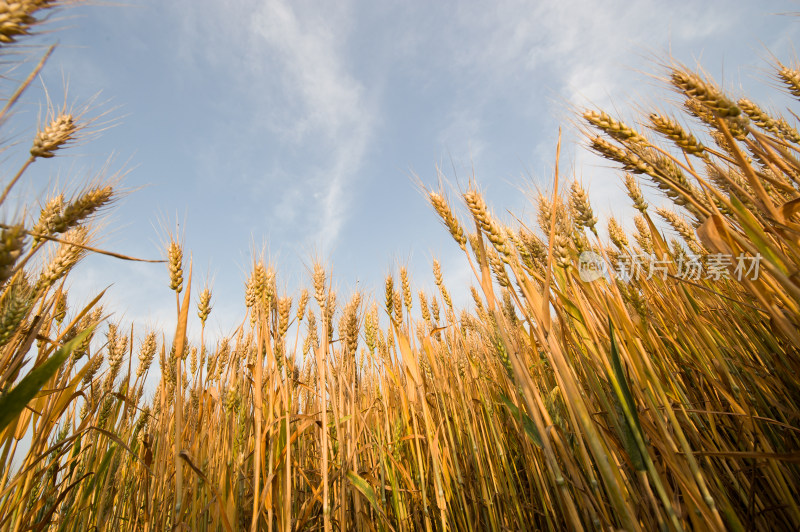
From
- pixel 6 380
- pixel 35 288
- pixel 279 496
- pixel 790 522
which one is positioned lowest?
pixel 790 522

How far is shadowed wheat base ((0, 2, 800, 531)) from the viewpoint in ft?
3.40

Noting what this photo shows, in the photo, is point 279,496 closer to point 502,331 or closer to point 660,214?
point 502,331

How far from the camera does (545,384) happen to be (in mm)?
2000

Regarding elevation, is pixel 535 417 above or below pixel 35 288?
below

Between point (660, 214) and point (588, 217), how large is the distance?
2015 mm

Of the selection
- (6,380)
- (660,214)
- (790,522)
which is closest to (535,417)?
(790,522)

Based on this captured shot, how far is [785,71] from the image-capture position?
7.00 feet

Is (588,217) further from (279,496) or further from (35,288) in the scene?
(35,288)

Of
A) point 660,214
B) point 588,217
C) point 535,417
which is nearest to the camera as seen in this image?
point 535,417

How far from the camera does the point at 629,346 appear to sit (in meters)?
1.21

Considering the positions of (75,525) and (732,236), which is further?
(75,525)

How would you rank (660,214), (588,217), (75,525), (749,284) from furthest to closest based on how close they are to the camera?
(660,214)
(75,525)
(588,217)
(749,284)

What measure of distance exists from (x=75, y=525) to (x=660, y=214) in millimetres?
4679

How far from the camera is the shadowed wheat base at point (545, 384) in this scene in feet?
3.40
